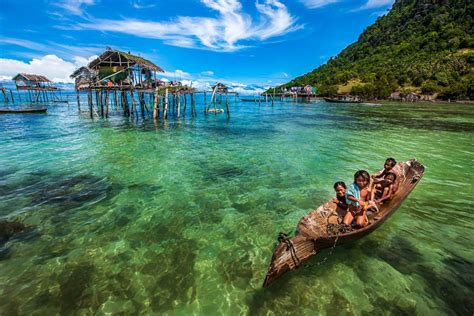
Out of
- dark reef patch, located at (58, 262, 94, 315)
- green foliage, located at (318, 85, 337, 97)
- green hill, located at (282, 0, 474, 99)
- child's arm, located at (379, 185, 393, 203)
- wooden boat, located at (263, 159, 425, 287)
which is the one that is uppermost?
green hill, located at (282, 0, 474, 99)

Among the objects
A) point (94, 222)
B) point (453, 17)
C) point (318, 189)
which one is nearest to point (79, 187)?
point (94, 222)

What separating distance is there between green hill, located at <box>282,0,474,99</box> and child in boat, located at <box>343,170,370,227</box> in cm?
8408

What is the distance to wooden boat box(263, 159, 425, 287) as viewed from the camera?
5055 mm

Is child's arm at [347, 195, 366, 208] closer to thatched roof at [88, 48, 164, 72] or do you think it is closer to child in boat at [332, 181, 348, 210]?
child in boat at [332, 181, 348, 210]

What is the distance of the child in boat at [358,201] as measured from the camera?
6.22 meters

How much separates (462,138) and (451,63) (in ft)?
262

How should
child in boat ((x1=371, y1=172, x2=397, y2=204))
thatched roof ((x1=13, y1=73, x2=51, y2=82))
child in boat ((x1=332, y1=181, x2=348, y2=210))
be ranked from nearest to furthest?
child in boat ((x1=332, y1=181, x2=348, y2=210)) < child in boat ((x1=371, y1=172, x2=397, y2=204)) < thatched roof ((x1=13, y1=73, x2=51, y2=82))

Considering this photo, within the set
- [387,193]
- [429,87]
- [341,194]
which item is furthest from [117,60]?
[429,87]

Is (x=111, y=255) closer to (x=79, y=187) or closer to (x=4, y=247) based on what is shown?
(x=4, y=247)

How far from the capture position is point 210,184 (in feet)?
36.8

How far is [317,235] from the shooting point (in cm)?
594

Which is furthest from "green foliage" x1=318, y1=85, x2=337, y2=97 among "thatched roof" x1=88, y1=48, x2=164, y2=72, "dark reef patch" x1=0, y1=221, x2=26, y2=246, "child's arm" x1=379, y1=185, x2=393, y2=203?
"dark reef patch" x1=0, y1=221, x2=26, y2=246

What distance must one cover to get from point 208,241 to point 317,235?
2.99 meters

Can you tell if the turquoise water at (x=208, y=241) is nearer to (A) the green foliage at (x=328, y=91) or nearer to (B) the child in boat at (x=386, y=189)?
(B) the child in boat at (x=386, y=189)
